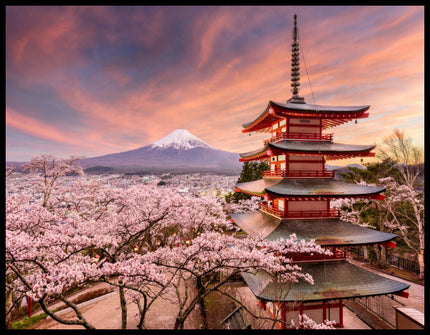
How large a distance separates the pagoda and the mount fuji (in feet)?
209

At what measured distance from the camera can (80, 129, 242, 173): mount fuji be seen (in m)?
76.6

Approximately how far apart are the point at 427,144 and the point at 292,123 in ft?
18.0

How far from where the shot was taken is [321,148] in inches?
344

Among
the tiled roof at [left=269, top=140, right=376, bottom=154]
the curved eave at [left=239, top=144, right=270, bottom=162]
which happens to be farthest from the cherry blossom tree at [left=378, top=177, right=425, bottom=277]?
the curved eave at [left=239, top=144, right=270, bottom=162]

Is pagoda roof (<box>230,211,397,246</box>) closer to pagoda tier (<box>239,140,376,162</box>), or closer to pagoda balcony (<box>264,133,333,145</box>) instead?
pagoda tier (<box>239,140,376,162</box>)

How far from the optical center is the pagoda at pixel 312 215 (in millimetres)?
7285

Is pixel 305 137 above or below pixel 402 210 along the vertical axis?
above

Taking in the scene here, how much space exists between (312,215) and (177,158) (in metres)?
89.6

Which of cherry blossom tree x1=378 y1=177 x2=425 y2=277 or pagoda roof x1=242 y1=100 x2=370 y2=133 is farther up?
pagoda roof x1=242 y1=100 x2=370 y2=133

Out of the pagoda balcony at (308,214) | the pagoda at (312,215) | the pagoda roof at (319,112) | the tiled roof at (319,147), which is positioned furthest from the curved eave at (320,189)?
the pagoda roof at (319,112)

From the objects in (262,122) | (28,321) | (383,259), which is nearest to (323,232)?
(262,122)

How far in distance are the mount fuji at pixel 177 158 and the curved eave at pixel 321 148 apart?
64.1 meters

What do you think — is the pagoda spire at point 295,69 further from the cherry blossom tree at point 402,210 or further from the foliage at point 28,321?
the foliage at point 28,321

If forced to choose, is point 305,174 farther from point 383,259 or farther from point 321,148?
point 383,259
